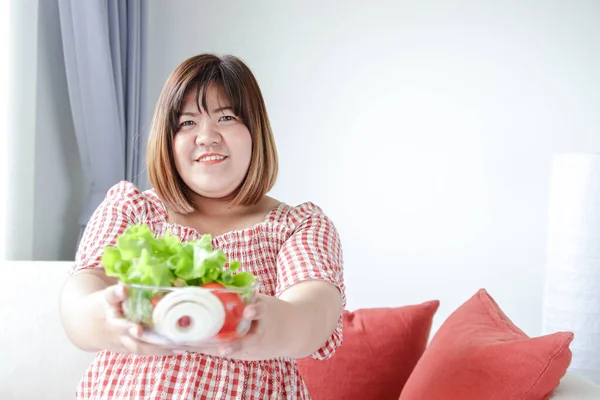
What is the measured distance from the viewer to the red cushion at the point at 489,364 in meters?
1.50

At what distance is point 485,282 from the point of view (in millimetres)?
3217

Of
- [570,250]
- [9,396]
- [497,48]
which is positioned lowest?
[9,396]

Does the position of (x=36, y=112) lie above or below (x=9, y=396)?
above

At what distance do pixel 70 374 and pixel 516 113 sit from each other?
199 cm

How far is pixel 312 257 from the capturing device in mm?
1293

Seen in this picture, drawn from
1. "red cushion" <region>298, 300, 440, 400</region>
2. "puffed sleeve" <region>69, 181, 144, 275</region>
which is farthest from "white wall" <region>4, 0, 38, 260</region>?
"puffed sleeve" <region>69, 181, 144, 275</region>

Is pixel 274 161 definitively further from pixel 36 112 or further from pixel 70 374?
pixel 36 112

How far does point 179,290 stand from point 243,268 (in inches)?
21.6

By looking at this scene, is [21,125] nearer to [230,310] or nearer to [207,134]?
[207,134]

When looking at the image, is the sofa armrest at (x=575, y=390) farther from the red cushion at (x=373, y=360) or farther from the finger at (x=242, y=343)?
the finger at (x=242, y=343)

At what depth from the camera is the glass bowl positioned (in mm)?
826

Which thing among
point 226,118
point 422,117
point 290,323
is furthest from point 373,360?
point 422,117

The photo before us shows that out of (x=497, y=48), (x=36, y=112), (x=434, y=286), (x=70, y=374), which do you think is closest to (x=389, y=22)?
(x=497, y=48)

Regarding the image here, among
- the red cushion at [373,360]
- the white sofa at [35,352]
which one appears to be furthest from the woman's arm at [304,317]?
the white sofa at [35,352]
